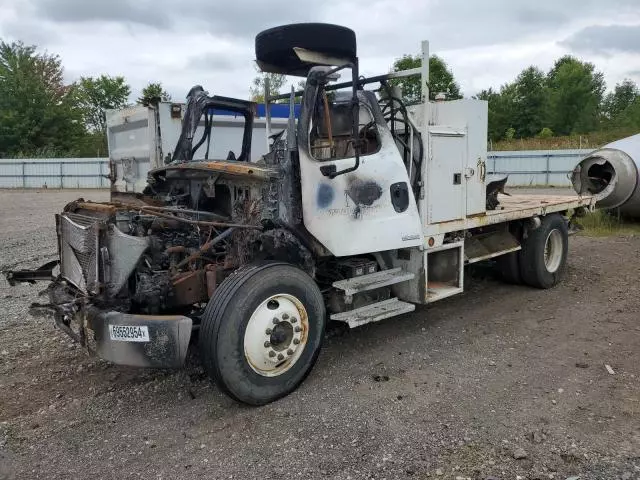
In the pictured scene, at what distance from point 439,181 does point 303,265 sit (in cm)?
161

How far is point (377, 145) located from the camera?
4.72 m

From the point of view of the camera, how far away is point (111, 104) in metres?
49.3

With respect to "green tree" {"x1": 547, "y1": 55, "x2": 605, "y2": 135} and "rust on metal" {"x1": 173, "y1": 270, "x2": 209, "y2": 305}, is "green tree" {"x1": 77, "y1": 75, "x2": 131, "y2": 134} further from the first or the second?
"rust on metal" {"x1": 173, "y1": 270, "x2": 209, "y2": 305}

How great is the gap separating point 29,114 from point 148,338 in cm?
3714

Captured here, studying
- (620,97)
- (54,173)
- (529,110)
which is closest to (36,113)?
(54,173)

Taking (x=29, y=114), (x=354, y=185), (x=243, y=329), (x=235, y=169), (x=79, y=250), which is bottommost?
(x=243, y=329)

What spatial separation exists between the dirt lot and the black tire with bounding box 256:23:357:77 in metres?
2.55

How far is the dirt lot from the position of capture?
3.16 meters

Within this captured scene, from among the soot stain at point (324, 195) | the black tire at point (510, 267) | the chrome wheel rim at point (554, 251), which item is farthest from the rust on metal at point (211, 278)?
the chrome wheel rim at point (554, 251)

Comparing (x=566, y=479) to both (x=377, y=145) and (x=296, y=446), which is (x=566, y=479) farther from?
(x=377, y=145)

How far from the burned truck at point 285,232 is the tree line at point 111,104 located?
64.3 feet

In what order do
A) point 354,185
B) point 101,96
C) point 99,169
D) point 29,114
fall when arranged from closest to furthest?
point 354,185 < point 99,169 < point 29,114 < point 101,96

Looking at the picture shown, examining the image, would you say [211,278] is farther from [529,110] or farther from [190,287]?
[529,110]

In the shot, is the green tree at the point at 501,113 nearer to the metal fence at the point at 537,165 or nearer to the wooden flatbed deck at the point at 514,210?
the metal fence at the point at 537,165
